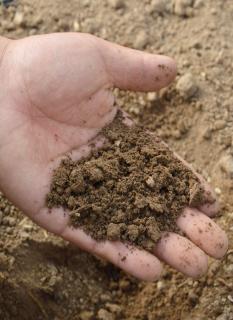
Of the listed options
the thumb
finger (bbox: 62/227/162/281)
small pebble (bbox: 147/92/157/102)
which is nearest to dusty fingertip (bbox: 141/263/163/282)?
finger (bbox: 62/227/162/281)

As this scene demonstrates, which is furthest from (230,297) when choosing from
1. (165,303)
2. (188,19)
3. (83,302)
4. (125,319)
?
(188,19)

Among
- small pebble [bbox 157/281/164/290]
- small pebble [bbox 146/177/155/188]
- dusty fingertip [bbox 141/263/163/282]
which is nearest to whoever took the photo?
dusty fingertip [bbox 141/263/163/282]

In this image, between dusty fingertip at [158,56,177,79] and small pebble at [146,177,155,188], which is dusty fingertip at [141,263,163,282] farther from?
dusty fingertip at [158,56,177,79]

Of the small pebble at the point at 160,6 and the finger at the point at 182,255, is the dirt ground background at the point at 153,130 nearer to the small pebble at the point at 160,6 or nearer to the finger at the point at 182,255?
the small pebble at the point at 160,6

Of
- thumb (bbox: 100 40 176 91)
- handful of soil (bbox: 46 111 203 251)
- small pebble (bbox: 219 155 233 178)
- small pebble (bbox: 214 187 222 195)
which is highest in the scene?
thumb (bbox: 100 40 176 91)

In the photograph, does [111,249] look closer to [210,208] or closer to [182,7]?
[210,208]

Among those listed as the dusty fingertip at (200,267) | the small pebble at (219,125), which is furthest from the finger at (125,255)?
the small pebble at (219,125)

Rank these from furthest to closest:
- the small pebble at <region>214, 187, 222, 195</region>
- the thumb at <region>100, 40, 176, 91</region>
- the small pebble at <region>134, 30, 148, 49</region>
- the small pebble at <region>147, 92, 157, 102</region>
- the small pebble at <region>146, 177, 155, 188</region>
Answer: the small pebble at <region>134, 30, 148, 49</region>, the small pebble at <region>147, 92, 157, 102</region>, the small pebble at <region>214, 187, 222, 195</region>, the thumb at <region>100, 40, 176, 91</region>, the small pebble at <region>146, 177, 155, 188</region>

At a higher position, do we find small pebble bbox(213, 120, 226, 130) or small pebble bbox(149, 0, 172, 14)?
small pebble bbox(149, 0, 172, 14)
